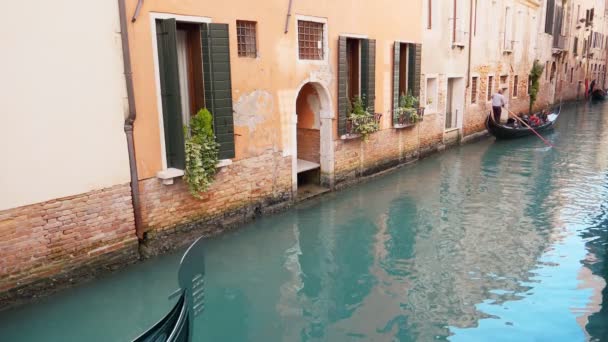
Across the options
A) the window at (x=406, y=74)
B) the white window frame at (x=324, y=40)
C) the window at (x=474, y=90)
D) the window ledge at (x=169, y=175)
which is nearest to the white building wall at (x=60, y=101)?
the window ledge at (x=169, y=175)

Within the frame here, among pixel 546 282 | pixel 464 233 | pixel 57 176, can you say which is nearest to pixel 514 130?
pixel 464 233

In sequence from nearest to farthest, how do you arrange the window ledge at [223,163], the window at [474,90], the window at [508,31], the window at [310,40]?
the window ledge at [223,163] → the window at [310,40] → the window at [474,90] → the window at [508,31]

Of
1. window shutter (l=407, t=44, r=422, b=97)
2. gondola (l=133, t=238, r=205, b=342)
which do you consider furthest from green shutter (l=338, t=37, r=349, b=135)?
gondola (l=133, t=238, r=205, b=342)

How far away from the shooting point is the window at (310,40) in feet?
23.4

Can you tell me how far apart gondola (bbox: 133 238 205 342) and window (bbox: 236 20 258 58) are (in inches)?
148

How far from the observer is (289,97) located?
6.95 m

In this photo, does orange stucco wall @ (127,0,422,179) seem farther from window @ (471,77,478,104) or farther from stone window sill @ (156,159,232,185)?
window @ (471,77,478,104)

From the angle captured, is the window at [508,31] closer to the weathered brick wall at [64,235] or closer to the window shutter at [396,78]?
the window shutter at [396,78]

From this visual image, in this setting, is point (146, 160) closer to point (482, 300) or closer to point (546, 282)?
point (482, 300)

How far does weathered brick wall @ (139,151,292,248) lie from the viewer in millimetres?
5336

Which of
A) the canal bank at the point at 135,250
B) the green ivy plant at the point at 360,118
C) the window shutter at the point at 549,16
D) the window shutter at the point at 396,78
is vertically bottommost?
the canal bank at the point at 135,250

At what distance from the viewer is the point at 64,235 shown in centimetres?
448

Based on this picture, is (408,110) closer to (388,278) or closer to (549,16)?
(388,278)

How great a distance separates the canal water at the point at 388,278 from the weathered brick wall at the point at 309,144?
0.82 m
